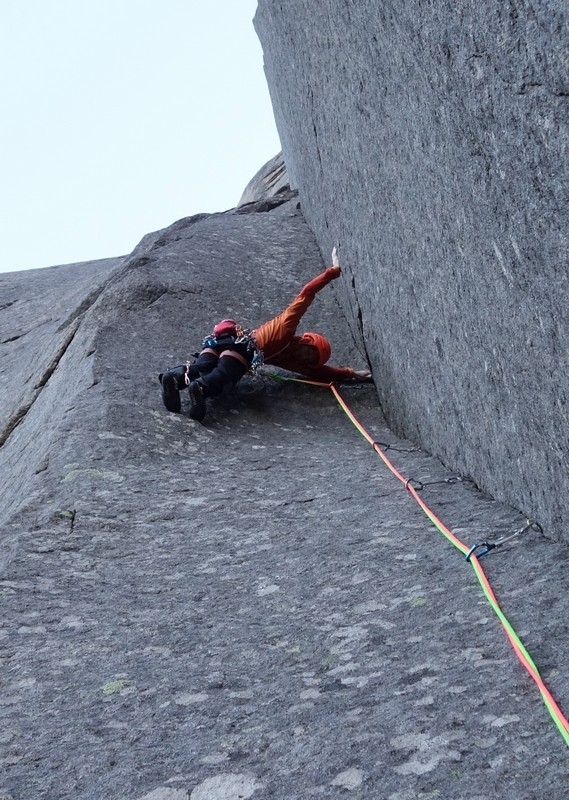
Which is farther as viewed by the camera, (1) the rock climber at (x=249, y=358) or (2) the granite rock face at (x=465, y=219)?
(1) the rock climber at (x=249, y=358)

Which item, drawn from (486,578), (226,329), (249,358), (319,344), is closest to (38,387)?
(226,329)

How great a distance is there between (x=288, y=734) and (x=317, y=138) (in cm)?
820

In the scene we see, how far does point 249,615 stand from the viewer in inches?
160

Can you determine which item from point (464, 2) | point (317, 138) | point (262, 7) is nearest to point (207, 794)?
point (464, 2)

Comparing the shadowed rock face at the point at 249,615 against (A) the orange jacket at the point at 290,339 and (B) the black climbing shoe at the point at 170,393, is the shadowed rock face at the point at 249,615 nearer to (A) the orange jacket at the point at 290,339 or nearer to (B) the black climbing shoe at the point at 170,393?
(B) the black climbing shoe at the point at 170,393

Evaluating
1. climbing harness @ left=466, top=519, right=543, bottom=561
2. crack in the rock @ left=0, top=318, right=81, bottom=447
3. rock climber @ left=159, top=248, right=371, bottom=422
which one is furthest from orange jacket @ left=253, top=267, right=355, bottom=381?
climbing harness @ left=466, top=519, right=543, bottom=561

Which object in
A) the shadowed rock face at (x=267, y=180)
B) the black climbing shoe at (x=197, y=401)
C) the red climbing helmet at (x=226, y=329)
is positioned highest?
the shadowed rock face at (x=267, y=180)

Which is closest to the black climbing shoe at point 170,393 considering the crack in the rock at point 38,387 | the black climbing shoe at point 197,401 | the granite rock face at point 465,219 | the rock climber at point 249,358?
the rock climber at point 249,358

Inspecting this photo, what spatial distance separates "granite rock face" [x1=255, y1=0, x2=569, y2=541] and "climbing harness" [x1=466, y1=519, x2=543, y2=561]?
0.11 metres

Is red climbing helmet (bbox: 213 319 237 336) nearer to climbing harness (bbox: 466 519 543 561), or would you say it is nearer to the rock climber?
the rock climber

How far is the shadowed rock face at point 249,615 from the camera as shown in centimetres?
278

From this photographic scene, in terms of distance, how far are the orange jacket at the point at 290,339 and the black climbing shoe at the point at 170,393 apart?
124 cm

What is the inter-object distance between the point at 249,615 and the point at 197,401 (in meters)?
3.54

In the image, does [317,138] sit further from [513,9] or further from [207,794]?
[207,794]
